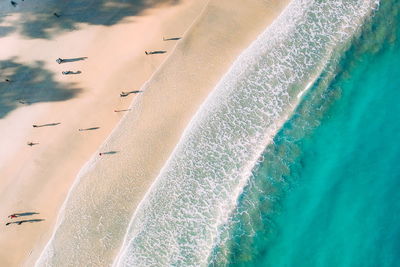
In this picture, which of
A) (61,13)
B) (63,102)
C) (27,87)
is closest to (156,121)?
(63,102)

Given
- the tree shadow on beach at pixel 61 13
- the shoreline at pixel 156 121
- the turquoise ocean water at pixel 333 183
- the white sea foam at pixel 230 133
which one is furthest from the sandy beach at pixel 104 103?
the turquoise ocean water at pixel 333 183

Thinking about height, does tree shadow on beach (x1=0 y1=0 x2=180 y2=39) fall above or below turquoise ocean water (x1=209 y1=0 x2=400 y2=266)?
above

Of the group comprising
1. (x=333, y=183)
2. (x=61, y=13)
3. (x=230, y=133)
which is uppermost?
(x=61, y=13)

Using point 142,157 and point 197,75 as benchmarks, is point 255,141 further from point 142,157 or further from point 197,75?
point 142,157

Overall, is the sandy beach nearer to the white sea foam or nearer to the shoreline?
the shoreline

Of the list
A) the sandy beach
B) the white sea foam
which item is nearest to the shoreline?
the sandy beach

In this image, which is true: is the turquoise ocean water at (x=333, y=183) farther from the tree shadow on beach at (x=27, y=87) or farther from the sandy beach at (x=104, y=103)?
the tree shadow on beach at (x=27, y=87)

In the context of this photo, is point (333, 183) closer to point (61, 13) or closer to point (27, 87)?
point (27, 87)
